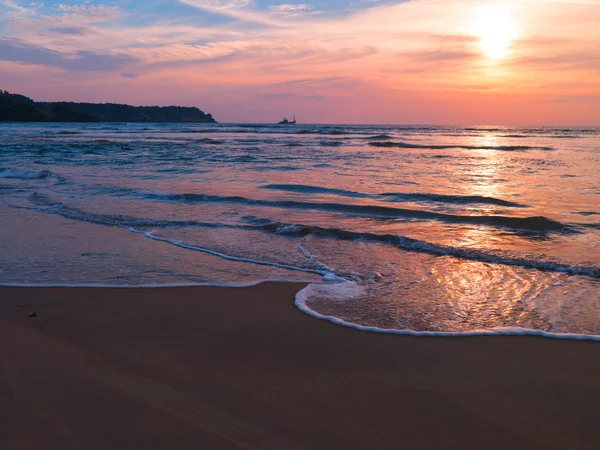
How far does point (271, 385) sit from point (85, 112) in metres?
156

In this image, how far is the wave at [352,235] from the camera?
19.3 feet

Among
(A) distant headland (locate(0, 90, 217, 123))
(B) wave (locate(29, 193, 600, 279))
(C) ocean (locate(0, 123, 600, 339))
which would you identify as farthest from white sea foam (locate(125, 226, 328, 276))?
(A) distant headland (locate(0, 90, 217, 123))

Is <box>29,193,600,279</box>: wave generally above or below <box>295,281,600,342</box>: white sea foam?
above

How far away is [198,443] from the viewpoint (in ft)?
7.93

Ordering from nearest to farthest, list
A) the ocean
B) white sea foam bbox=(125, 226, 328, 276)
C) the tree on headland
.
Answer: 1. the ocean
2. white sea foam bbox=(125, 226, 328, 276)
3. the tree on headland

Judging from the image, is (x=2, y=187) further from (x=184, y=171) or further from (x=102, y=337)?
(x=102, y=337)

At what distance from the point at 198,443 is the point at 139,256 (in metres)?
4.26

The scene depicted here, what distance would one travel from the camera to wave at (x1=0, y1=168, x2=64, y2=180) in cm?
1489

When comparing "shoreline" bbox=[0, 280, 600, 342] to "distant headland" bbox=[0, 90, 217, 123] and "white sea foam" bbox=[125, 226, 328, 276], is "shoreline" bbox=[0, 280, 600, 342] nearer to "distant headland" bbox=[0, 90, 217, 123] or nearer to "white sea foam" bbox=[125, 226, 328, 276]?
"white sea foam" bbox=[125, 226, 328, 276]

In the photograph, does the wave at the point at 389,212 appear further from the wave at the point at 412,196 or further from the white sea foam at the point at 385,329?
the white sea foam at the point at 385,329

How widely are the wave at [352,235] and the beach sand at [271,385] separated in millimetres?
2297

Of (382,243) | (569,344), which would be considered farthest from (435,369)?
(382,243)

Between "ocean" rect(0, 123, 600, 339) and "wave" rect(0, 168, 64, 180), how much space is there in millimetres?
90

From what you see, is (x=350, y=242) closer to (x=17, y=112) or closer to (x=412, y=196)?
(x=412, y=196)
